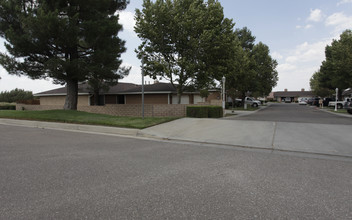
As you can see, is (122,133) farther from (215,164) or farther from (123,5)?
(123,5)

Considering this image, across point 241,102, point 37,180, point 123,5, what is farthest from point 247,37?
point 37,180

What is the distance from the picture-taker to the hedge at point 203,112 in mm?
15250

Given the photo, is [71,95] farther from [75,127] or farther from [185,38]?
[185,38]

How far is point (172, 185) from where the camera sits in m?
3.65

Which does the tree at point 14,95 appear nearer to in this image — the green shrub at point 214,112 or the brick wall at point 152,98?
the brick wall at point 152,98

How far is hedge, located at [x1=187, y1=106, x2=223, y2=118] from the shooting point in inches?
600

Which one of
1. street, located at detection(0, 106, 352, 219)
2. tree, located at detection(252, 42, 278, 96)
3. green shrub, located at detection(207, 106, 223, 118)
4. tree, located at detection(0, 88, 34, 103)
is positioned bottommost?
street, located at detection(0, 106, 352, 219)

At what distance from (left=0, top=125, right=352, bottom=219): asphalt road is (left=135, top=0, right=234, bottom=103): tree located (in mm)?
10958

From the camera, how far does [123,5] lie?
18047 millimetres

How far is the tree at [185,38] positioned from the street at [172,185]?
432 inches

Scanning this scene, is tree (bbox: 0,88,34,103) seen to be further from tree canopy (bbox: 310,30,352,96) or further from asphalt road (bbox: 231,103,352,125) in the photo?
tree canopy (bbox: 310,30,352,96)

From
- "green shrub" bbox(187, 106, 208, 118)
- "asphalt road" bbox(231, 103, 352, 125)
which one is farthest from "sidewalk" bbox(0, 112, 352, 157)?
"green shrub" bbox(187, 106, 208, 118)

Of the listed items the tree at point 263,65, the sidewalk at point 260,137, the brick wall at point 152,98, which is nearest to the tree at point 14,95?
the brick wall at point 152,98

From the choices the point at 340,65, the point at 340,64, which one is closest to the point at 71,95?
the point at 340,64
